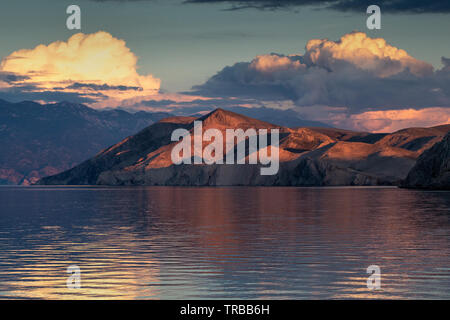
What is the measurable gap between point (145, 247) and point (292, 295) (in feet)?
66.8

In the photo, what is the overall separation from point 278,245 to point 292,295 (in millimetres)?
19171

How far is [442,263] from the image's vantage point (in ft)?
116

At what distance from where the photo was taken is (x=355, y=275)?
3186cm

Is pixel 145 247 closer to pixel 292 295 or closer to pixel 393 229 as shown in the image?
pixel 292 295

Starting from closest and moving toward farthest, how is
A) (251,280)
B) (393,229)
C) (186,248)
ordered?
(251,280) < (186,248) < (393,229)

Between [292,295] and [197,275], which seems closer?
[292,295]
